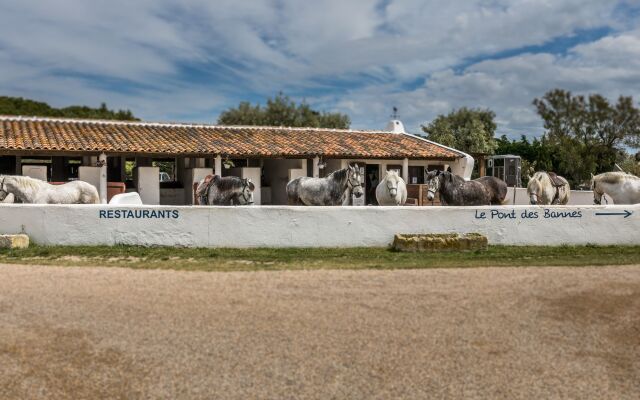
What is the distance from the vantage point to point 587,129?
48.7 meters

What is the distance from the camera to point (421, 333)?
662 centimetres

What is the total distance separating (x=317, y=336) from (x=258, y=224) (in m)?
6.83

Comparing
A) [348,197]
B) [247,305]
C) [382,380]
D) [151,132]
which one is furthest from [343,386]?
[151,132]

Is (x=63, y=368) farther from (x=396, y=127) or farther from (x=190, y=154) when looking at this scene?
(x=396, y=127)

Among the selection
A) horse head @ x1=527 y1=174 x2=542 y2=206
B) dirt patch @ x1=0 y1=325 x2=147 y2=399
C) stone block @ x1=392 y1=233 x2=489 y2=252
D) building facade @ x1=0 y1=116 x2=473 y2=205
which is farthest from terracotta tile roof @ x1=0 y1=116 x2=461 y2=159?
dirt patch @ x1=0 y1=325 x2=147 y2=399

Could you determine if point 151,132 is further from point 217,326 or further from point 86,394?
point 86,394

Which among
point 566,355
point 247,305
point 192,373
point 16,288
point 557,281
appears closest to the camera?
point 192,373

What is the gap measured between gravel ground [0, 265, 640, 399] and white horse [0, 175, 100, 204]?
19.4 feet

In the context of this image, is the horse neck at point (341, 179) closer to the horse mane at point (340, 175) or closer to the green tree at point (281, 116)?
the horse mane at point (340, 175)

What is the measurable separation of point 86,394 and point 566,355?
4774mm

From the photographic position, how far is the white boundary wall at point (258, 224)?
42.0 ft

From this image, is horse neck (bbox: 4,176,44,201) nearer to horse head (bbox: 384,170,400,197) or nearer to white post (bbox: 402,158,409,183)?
horse head (bbox: 384,170,400,197)

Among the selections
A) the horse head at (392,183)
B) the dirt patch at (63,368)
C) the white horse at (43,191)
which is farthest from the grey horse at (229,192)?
the dirt patch at (63,368)

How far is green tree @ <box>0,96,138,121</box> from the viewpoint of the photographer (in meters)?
58.0
